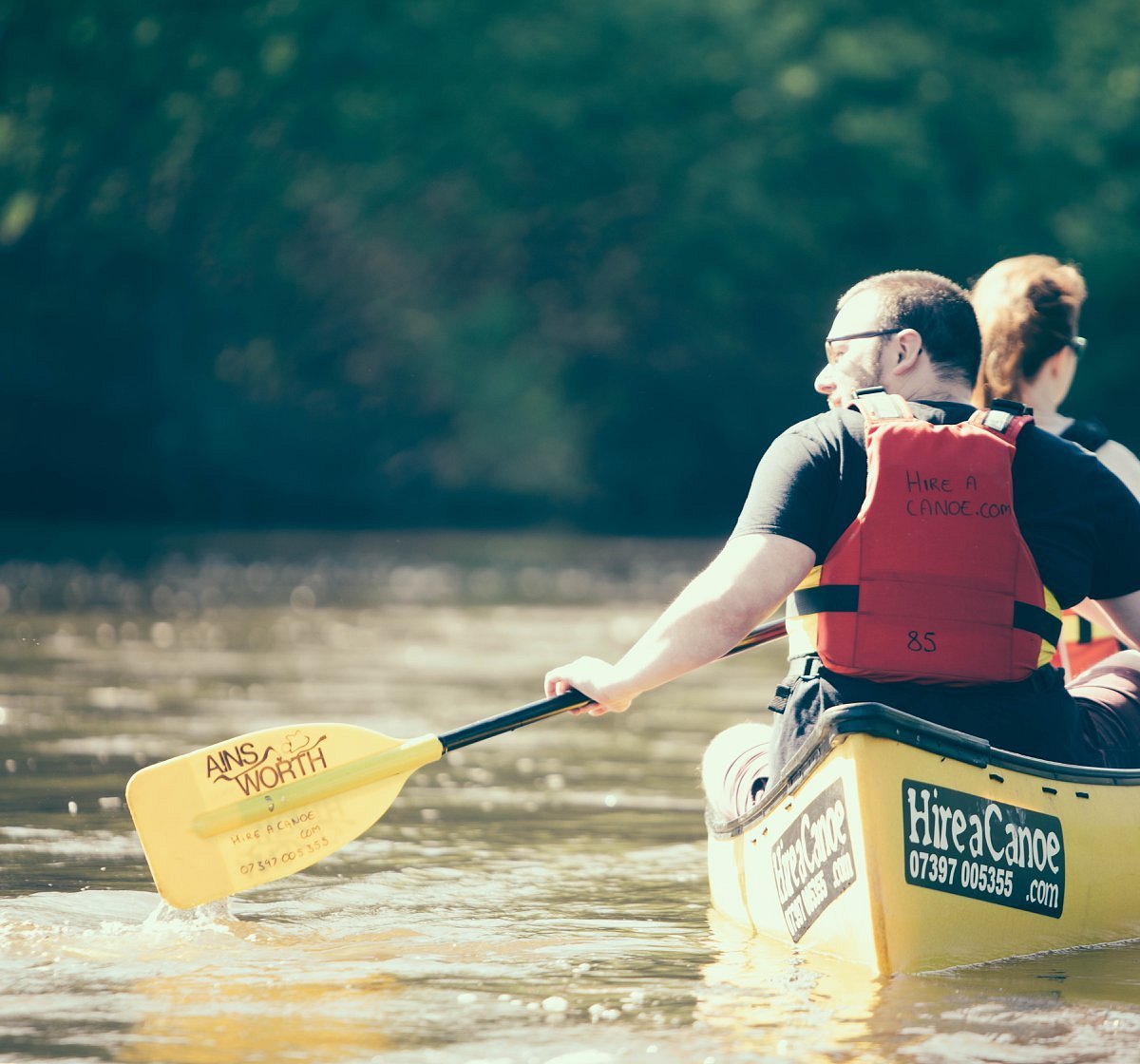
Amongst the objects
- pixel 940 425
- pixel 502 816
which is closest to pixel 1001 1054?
pixel 940 425

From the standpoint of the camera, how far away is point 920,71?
3100 cm

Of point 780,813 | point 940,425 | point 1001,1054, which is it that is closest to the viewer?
point 1001,1054

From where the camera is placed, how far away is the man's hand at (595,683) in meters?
3.62

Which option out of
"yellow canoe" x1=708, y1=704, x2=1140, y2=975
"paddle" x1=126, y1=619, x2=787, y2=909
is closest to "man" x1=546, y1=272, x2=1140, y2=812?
"yellow canoe" x1=708, y1=704, x2=1140, y2=975

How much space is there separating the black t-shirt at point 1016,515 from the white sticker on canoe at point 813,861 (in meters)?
0.16

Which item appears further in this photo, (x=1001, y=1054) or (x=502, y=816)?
(x=502, y=816)

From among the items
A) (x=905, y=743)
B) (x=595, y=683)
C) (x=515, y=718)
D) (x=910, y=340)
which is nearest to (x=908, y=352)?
(x=910, y=340)

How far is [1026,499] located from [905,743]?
53 cm

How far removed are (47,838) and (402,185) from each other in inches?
1090

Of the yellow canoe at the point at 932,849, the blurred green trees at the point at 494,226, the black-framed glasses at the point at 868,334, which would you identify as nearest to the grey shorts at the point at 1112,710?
the yellow canoe at the point at 932,849

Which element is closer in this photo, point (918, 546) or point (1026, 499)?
point (918, 546)

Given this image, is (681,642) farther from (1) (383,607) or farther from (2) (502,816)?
(1) (383,607)

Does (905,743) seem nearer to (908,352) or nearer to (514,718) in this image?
(908,352)

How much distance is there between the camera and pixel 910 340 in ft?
11.6
